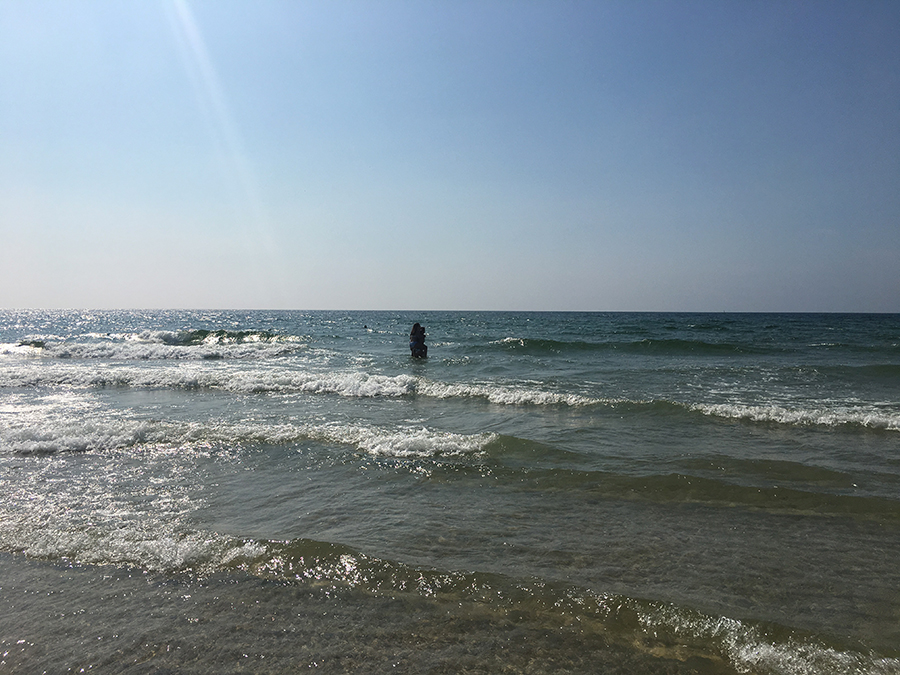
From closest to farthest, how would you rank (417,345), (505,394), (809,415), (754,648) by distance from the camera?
(754,648)
(809,415)
(505,394)
(417,345)

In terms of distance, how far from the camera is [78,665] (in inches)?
127

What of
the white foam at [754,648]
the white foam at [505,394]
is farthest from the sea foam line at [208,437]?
the white foam at [754,648]

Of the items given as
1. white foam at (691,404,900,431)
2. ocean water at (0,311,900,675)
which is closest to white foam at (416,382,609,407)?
ocean water at (0,311,900,675)

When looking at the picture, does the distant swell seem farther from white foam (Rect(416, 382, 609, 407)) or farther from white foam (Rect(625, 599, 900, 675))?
white foam (Rect(625, 599, 900, 675))

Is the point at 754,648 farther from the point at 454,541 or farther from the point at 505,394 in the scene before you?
the point at 505,394

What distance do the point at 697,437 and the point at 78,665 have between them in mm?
10143

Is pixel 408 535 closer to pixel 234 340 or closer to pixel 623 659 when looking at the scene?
pixel 623 659

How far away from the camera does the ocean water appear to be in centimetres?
344

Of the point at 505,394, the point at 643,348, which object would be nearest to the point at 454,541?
the point at 505,394

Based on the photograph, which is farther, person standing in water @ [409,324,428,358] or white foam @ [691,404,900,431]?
A: person standing in water @ [409,324,428,358]

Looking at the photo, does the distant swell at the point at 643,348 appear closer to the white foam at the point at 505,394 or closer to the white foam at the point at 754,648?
the white foam at the point at 505,394

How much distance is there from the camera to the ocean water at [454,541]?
3.44 m

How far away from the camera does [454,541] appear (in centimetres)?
511

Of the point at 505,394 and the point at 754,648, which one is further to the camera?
the point at 505,394
